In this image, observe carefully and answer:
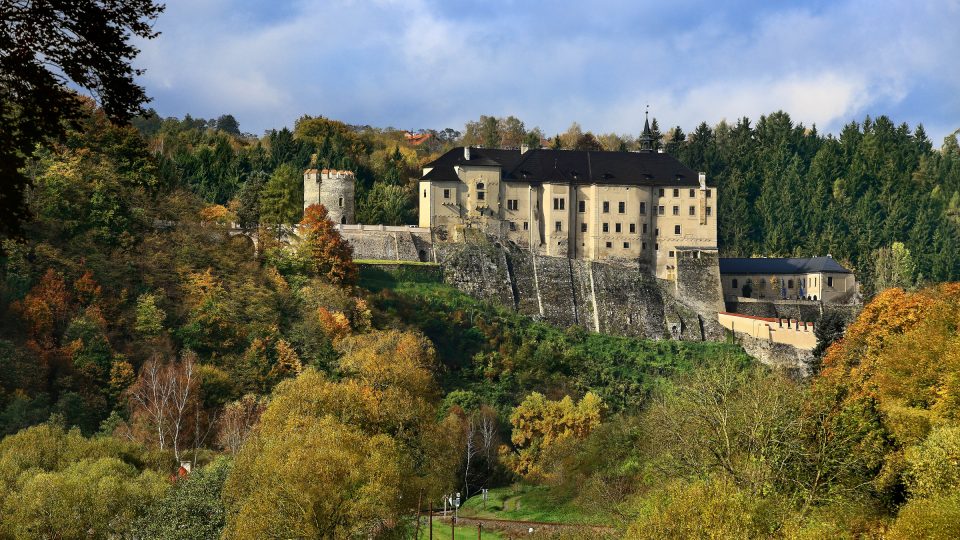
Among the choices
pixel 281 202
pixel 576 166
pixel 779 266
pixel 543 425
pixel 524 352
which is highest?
pixel 576 166

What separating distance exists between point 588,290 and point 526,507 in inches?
1037

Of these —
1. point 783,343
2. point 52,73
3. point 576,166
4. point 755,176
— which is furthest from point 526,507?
point 755,176

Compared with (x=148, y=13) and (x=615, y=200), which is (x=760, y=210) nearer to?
(x=615, y=200)

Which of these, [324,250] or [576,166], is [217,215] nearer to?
[324,250]

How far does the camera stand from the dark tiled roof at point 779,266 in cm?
8006

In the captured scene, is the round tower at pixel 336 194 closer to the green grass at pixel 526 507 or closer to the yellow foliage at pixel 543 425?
the yellow foliage at pixel 543 425

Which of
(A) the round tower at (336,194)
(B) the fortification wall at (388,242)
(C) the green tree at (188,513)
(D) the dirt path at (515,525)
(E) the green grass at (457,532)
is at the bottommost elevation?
(E) the green grass at (457,532)

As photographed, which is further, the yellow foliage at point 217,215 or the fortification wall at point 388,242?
the fortification wall at point 388,242

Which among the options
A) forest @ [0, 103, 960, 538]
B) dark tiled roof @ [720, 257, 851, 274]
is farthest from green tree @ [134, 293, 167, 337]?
dark tiled roof @ [720, 257, 851, 274]

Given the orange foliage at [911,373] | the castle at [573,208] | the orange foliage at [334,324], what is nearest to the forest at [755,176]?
the castle at [573,208]

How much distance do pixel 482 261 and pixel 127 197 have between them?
A: 1985cm

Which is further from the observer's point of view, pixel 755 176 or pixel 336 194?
pixel 755 176

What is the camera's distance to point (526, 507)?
51406 millimetres

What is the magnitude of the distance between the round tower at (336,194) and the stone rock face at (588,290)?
5.84 m
